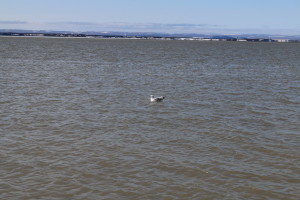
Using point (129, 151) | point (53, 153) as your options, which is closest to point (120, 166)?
point (129, 151)

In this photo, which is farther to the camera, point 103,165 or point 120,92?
point 120,92

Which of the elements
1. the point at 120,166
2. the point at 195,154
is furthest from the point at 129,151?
the point at 195,154

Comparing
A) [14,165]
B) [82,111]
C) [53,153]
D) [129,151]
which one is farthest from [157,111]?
[14,165]

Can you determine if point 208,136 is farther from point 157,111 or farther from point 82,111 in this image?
point 82,111

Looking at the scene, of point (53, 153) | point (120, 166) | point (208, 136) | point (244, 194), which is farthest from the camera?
point (208, 136)

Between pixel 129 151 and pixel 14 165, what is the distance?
4823 millimetres

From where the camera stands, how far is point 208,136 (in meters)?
19.0

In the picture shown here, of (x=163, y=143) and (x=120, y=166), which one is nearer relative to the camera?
(x=120, y=166)

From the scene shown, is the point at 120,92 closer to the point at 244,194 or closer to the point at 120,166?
the point at 120,166

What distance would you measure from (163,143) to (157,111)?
7186 mm

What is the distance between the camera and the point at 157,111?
81.4 ft

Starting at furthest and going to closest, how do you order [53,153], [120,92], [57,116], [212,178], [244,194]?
[120,92] → [57,116] → [53,153] → [212,178] → [244,194]

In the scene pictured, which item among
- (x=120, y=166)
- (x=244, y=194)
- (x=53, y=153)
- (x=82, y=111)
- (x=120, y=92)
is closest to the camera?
(x=244, y=194)

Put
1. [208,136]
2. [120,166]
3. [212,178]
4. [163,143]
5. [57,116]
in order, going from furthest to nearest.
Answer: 1. [57,116]
2. [208,136]
3. [163,143]
4. [120,166]
5. [212,178]
